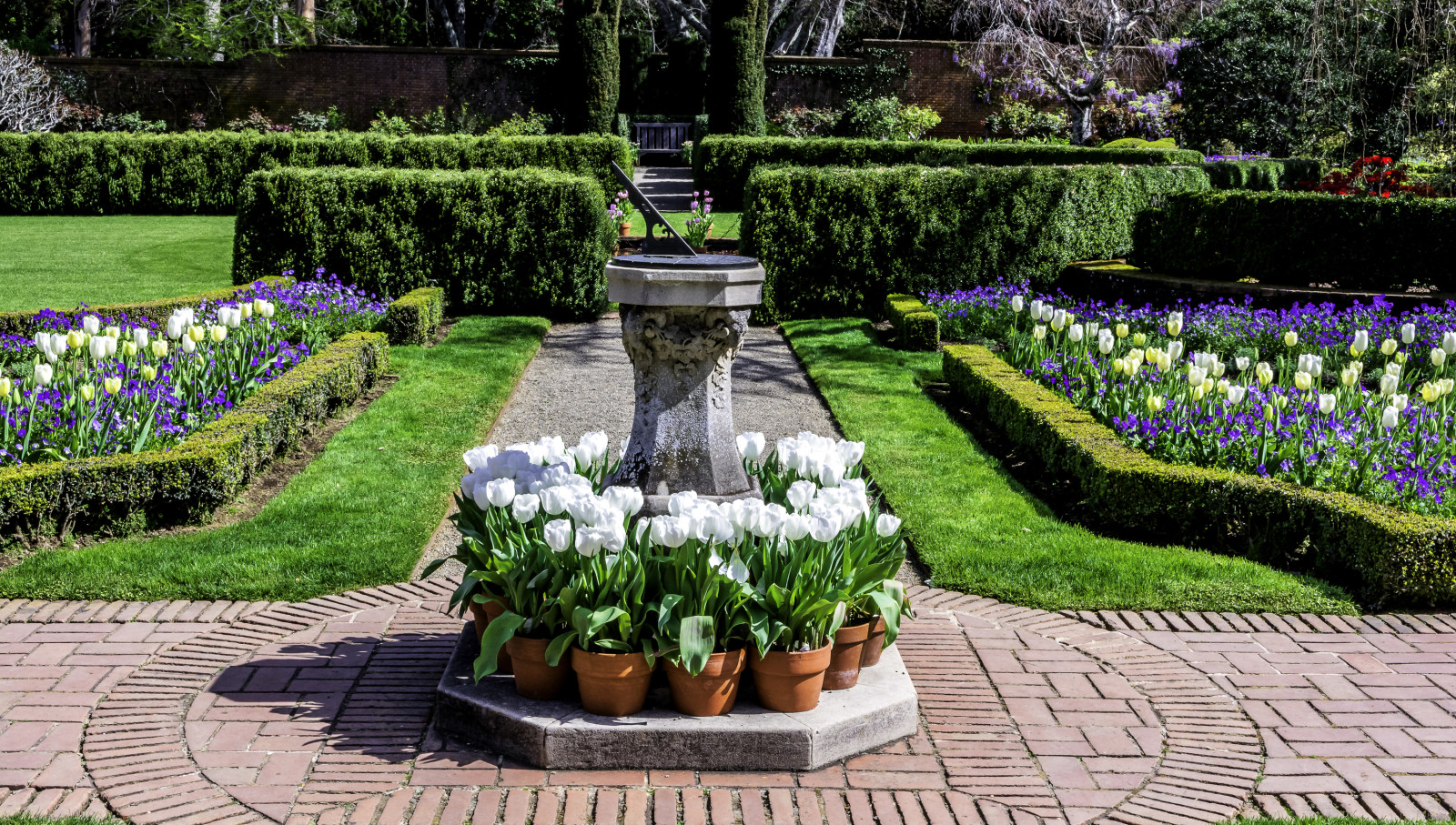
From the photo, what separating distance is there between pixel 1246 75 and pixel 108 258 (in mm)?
21261

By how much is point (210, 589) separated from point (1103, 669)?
375 cm

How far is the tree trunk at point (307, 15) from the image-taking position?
2889cm

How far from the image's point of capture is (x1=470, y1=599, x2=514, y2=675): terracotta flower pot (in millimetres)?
4016

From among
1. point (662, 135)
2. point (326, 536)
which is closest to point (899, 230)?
point (326, 536)

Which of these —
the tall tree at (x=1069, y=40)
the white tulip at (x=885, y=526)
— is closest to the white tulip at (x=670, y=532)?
the white tulip at (x=885, y=526)

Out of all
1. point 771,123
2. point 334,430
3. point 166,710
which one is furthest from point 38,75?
point 166,710

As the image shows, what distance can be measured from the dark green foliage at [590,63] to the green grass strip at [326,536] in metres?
15.3

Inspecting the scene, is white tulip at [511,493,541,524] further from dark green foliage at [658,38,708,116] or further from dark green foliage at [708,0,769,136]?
dark green foliage at [658,38,708,116]

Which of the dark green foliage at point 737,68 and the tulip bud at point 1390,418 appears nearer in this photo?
the tulip bud at point 1390,418

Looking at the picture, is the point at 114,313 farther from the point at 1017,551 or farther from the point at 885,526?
the point at 885,526

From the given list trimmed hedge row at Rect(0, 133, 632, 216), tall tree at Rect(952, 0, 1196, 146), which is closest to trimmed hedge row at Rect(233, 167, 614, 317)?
trimmed hedge row at Rect(0, 133, 632, 216)

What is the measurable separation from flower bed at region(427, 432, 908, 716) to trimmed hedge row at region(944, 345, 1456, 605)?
242 centimetres

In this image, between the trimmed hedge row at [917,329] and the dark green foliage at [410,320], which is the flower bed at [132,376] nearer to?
the dark green foliage at [410,320]

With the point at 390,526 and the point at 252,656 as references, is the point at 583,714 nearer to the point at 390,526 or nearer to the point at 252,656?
the point at 252,656
